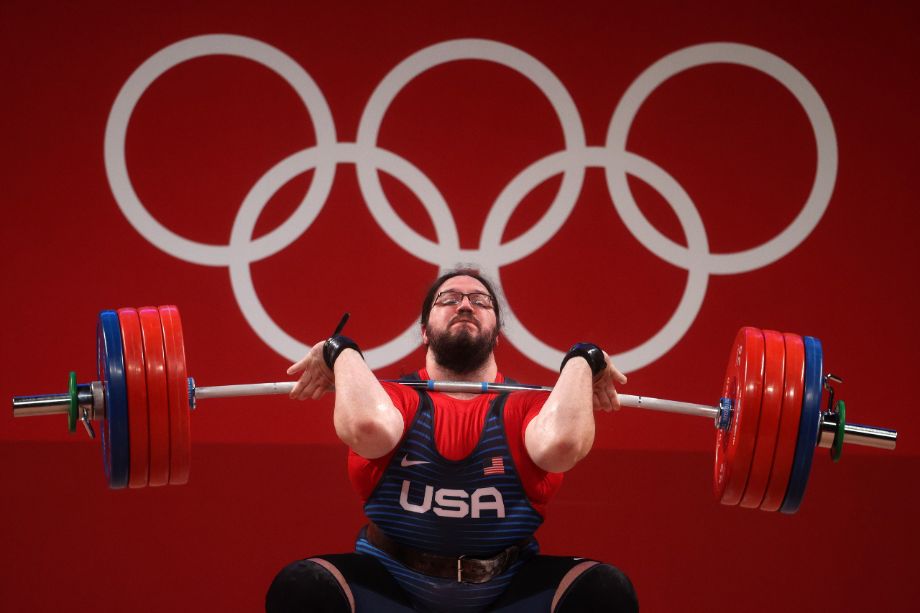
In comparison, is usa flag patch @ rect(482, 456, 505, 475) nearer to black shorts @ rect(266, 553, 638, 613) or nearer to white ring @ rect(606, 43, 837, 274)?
black shorts @ rect(266, 553, 638, 613)

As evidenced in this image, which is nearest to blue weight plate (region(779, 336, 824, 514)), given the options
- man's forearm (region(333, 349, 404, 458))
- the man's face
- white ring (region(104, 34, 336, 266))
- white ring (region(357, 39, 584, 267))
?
the man's face

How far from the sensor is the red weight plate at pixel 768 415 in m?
2.39

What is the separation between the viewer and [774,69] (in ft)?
11.6

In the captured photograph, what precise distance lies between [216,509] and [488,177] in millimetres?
1370

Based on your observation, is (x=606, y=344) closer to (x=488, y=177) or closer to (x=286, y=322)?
(x=488, y=177)

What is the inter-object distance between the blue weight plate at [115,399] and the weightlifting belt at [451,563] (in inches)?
24.1

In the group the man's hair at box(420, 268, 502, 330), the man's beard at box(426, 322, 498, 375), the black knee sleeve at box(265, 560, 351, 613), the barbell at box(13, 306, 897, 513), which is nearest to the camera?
the black knee sleeve at box(265, 560, 351, 613)

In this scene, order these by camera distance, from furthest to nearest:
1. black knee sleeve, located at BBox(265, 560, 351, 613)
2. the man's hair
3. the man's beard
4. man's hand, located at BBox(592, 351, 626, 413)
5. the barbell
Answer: the man's hair < the man's beard < man's hand, located at BBox(592, 351, 626, 413) < the barbell < black knee sleeve, located at BBox(265, 560, 351, 613)

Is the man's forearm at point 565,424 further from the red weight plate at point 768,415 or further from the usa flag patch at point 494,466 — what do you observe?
the red weight plate at point 768,415

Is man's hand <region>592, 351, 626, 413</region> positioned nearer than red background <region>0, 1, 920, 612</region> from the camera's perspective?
Yes

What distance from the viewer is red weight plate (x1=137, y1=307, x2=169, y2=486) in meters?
2.38

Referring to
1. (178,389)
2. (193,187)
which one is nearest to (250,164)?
(193,187)

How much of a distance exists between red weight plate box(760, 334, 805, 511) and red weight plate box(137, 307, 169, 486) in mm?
1340

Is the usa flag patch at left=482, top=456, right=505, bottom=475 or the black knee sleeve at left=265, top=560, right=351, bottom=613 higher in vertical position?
the usa flag patch at left=482, top=456, right=505, bottom=475
